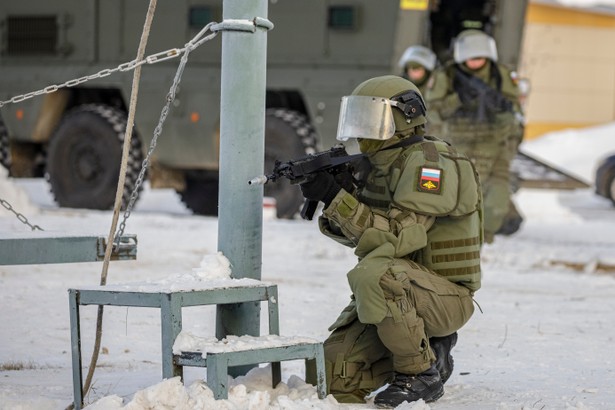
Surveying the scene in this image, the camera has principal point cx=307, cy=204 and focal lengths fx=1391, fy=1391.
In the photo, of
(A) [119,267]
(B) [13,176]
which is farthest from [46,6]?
(A) [119,267]

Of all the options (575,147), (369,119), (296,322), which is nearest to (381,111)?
(369,119)

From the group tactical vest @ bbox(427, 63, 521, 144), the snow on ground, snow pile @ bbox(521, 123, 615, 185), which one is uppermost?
tactical vest @ bbox(427, 63, 521, 144)

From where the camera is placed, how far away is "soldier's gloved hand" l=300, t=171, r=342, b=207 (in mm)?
5102

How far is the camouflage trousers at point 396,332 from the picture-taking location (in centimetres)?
509

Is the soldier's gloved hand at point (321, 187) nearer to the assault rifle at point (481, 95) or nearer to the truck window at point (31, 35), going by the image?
the assault rifle at point (481, 95)

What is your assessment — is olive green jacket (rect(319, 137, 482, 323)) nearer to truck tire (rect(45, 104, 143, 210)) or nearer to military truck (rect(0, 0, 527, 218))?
military truck (rect(0, 0, 527, 218))

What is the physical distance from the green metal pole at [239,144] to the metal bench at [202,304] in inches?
12.7

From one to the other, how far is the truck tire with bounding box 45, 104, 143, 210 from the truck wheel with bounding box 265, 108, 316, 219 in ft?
5.14

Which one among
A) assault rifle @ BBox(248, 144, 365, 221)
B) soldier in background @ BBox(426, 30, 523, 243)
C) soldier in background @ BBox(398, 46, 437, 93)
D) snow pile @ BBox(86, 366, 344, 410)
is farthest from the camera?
soldier in background @ BBox(398, 46, 437, 93)

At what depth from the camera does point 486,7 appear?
14.2 meters

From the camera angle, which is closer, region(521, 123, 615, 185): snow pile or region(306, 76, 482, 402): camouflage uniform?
region(306, 76, 482, 402): camouflage uniform

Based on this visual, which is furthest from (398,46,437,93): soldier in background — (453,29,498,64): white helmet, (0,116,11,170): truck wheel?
(0,116,11,170): truck wheel

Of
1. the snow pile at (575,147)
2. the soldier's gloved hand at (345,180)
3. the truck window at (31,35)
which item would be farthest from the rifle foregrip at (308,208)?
the snow pile at (575,147)

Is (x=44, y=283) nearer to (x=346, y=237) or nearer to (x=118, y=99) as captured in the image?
(x=346, y=237)
